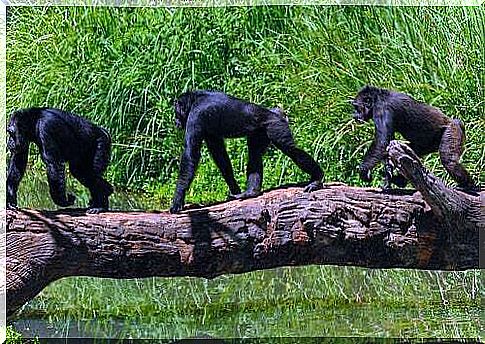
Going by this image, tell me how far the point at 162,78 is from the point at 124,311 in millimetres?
717

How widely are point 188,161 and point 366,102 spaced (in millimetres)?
423

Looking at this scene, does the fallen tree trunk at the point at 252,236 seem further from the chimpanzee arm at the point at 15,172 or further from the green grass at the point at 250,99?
the green grass at the point at 250,99

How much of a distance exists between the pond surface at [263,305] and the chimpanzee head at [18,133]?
38cm

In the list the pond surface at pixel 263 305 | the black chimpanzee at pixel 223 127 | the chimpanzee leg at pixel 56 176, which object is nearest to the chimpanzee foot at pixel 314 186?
the black chimpanzee at pixel 223 127

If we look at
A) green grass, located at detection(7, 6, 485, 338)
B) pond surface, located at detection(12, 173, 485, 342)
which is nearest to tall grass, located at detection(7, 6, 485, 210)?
green grass, located at detection(7, 6, 485, 338)

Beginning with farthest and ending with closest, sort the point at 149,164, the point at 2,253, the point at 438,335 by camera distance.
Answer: the point at 149,164 < the point at 438,335 < the point at 2,253

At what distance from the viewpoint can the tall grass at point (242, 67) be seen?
8.04 feet

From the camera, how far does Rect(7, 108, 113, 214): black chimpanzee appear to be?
1891 millimetres

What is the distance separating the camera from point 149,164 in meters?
2.52

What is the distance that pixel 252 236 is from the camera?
1870mm

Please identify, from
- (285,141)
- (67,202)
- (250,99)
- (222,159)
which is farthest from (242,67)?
(67,202)

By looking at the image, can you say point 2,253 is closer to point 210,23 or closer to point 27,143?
point 27,143

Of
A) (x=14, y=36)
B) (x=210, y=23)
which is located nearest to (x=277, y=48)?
(x=210, y=23)

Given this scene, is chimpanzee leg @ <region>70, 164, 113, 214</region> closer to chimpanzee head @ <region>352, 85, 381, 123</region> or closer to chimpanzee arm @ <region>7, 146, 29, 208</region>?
chimpanzee arm @ <region>7, 146, 29, 208</region>
